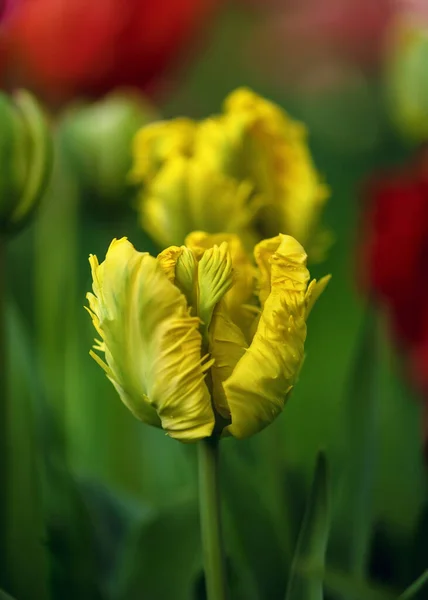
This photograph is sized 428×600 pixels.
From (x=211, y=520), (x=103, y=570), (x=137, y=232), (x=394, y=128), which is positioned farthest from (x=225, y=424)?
(x=394, y=128)

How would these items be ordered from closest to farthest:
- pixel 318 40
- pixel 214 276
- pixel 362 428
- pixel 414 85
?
pixel 214 276, pixel 362 428, pixel 414 85, pixel 318 40

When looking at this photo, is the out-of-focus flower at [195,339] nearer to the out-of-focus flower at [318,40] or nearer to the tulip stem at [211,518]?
the tulip stem at [211,518]

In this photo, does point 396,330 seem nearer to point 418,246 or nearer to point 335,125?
point 418,246

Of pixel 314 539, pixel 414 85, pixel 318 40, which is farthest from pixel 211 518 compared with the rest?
pixel 318 40

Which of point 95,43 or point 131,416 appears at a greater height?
point 95,43

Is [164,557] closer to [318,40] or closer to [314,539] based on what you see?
[314,539]

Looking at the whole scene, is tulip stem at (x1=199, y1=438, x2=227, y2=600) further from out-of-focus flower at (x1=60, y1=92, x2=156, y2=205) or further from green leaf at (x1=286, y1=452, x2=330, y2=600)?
out-of-focus flower at (x1=60, y1=92, x2=156, y2=205)
